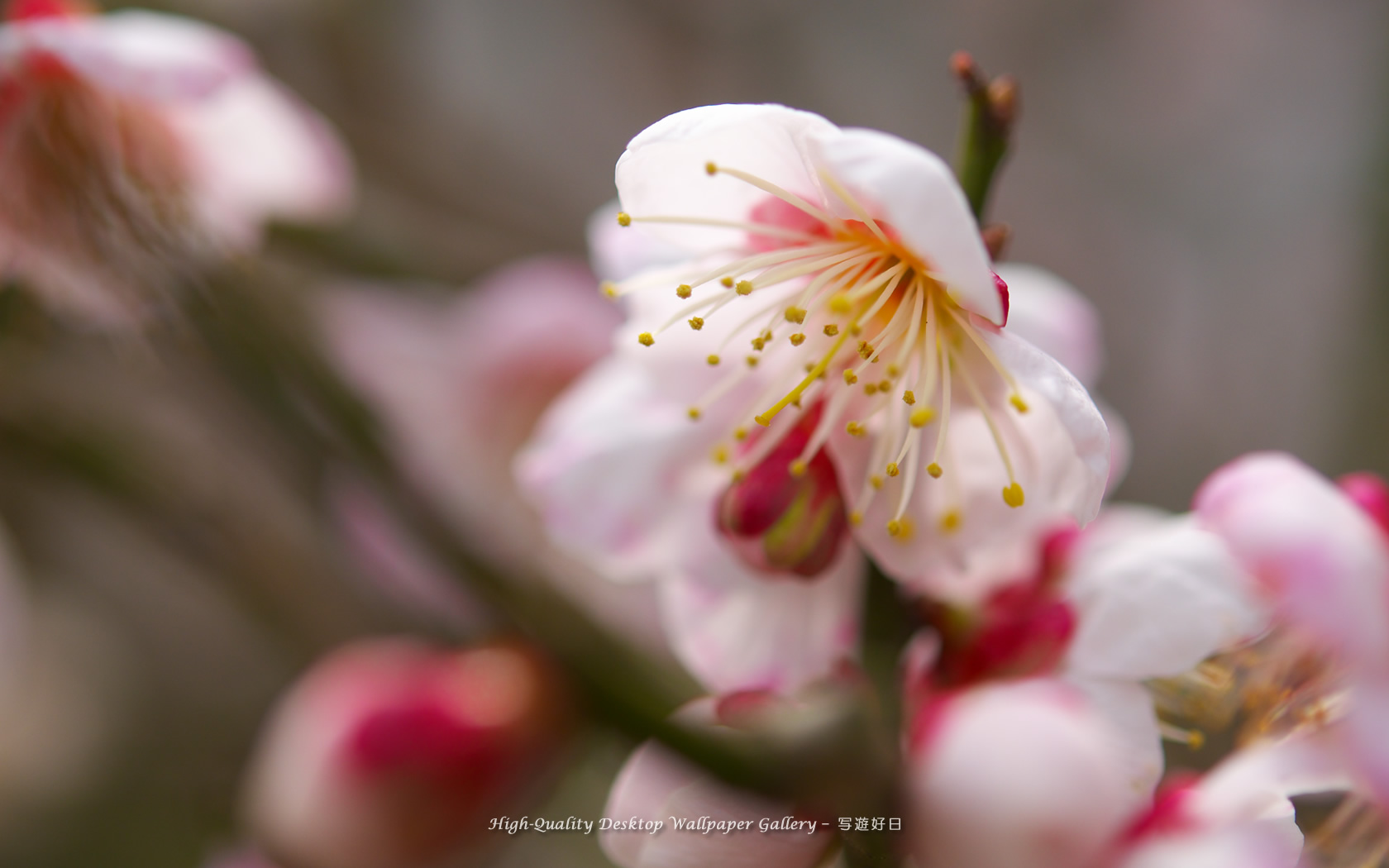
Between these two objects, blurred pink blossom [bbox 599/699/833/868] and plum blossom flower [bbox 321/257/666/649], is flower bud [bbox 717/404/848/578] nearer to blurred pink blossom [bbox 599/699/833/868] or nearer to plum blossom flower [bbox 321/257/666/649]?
blurred pink blossom [bbox 599/699/833/868]

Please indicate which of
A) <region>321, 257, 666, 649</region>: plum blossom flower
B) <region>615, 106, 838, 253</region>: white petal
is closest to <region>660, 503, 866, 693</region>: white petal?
<region>615, 106, 838, 253</region>: white petal

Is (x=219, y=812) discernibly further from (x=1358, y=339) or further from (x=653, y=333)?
(x=1358, y=339)

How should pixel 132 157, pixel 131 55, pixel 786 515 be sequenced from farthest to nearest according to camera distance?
pixel 132 157 < pixel 131 55 < pixel 786 515

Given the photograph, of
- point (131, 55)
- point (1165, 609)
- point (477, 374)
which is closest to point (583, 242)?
point (477, 374)

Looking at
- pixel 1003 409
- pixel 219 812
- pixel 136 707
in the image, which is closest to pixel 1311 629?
pixel 1003 409

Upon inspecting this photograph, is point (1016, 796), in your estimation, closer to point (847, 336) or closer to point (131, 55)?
point (847, 336)

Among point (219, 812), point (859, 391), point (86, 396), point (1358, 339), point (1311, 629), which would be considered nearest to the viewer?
point (1311, 629)
